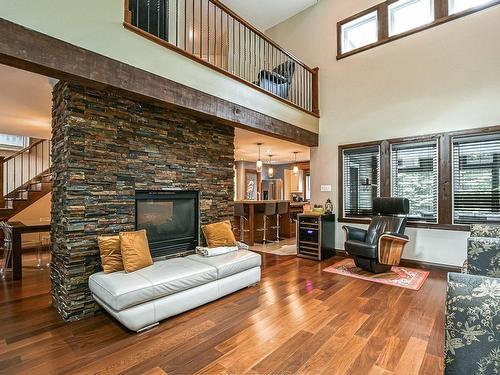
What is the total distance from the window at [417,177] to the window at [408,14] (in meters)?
2.14

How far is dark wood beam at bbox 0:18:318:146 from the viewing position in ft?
6.33

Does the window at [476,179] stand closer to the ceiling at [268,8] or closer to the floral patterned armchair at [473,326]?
the floral patterned armchair at [473,326]

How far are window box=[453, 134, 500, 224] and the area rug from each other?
3.56 ft

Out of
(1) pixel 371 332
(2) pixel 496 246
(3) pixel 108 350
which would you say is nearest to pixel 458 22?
(2) pixel 496 246

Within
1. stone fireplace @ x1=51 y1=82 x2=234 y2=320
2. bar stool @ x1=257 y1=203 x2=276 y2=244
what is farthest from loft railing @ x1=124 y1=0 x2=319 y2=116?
bar stool @ x1=257 y1=203 x2=276 y2=244

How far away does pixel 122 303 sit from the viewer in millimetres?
2240

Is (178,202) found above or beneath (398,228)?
above

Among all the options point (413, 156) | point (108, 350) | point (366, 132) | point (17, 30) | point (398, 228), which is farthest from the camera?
point (366, 132)

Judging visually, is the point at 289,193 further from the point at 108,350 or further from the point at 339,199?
the point at 108,350

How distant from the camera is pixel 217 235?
3.68 meters

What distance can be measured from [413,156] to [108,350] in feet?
16.3

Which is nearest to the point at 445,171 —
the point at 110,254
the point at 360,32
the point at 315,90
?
the point at 315,90

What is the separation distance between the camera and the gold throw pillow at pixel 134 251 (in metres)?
2.69

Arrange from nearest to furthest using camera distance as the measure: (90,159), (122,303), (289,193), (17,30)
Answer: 1. (17,30)
2. (122,303)
3. (90,159)
4. (289,193)
